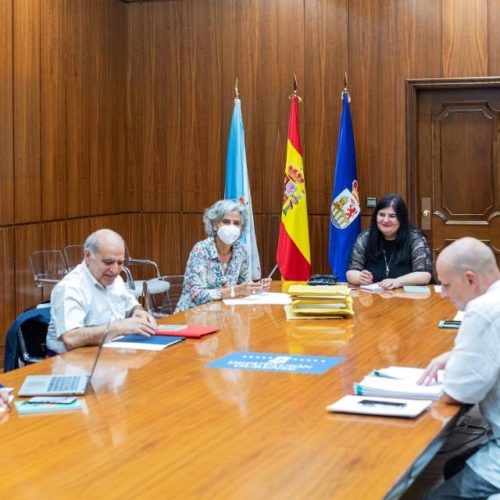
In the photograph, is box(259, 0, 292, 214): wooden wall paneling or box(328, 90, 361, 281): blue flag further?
box(259, 0, 292, 214): wooden wall paneling

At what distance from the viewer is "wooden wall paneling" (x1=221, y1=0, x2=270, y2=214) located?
29.4ft

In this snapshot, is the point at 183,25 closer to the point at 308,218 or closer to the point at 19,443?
the point at 308,218

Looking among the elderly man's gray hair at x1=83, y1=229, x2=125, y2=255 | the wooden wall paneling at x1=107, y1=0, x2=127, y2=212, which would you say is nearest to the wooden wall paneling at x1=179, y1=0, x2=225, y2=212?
the wooden wall paneling at x1=107, y1=0, x2=127, y2=212

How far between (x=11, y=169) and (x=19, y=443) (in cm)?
532

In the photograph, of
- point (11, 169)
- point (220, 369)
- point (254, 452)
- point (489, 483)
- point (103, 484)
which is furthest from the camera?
point (11, 169)

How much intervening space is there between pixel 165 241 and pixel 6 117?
7.70 ft

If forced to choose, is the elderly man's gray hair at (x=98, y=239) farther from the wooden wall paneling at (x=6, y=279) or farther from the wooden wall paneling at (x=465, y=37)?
the wooden wall paneling at (x=465, y=37)

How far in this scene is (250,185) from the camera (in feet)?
30.0

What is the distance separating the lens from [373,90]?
8.66m

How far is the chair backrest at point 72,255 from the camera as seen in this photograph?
27.1 ft

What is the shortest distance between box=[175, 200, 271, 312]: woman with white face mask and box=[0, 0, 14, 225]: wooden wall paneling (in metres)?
2.38

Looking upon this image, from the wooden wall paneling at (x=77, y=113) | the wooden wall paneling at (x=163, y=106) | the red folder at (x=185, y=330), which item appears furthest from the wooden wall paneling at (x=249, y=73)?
the red folder at (x=185, y=330)

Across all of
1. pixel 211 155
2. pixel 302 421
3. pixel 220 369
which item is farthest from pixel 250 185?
pixel 302 421

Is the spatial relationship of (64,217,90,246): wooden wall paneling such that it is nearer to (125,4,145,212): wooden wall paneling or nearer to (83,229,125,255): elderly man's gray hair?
(125,4,145,212): wooden wall paneling
